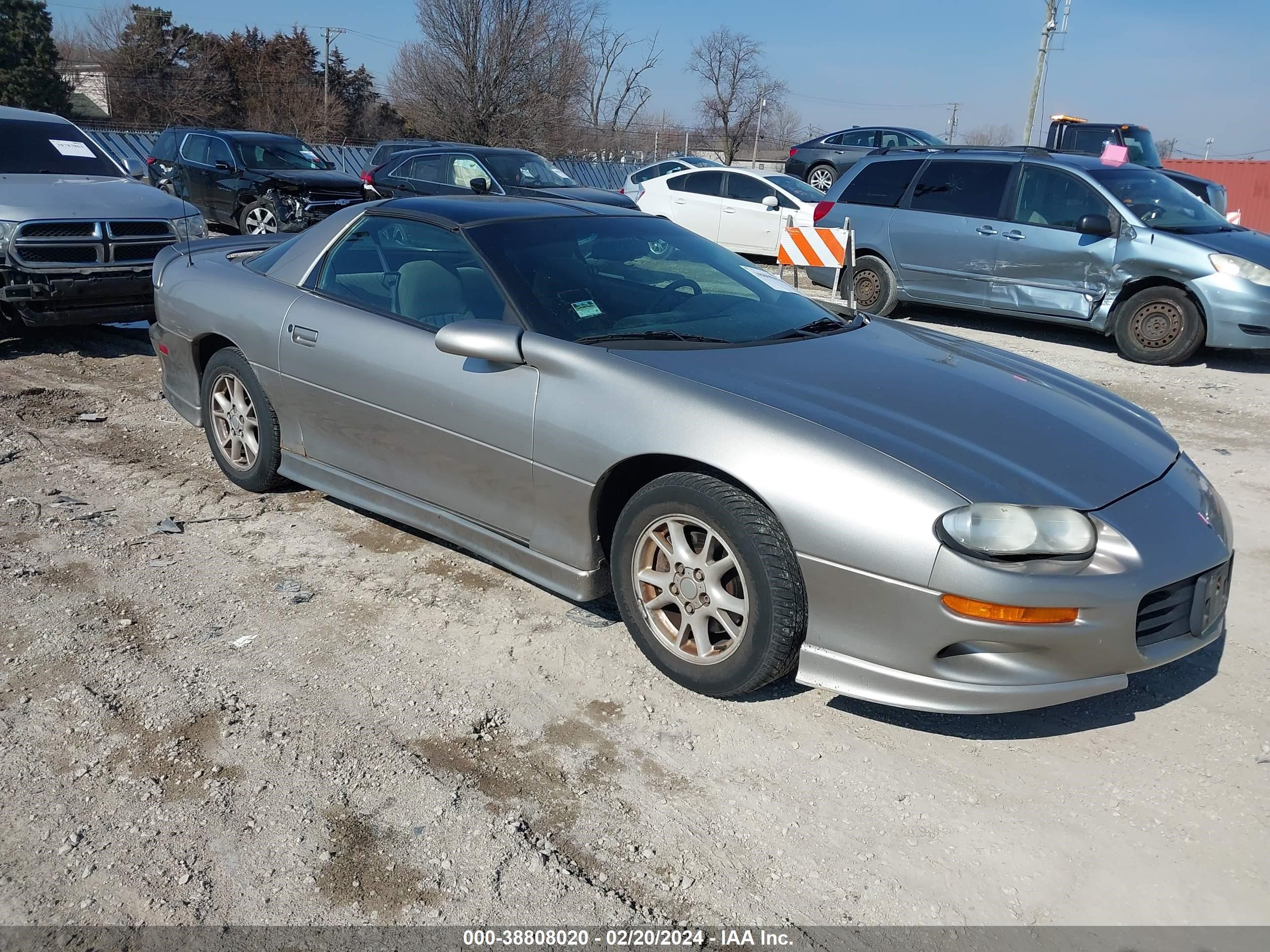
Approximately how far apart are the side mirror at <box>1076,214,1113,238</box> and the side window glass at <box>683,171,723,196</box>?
7636 millimetres

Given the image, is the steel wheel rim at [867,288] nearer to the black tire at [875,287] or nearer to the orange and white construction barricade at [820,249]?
the black tire at [875,287]

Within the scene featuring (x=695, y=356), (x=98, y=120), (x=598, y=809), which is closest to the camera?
(x=598, y=809)

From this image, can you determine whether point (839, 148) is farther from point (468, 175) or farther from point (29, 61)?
point (29, 61)

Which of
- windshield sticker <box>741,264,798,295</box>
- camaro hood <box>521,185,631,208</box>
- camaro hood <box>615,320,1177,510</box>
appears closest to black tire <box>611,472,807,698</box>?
camaro hood <box>615,320,1177,510</box>

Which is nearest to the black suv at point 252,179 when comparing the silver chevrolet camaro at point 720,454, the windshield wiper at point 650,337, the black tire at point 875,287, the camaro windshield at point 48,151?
the camaro windshield at point 48,151

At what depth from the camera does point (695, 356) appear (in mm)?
3582

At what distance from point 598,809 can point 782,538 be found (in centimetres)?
94

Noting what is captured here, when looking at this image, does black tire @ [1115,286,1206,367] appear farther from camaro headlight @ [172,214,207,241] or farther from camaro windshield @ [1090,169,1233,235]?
camaro headlight @ [172,214,207,241]

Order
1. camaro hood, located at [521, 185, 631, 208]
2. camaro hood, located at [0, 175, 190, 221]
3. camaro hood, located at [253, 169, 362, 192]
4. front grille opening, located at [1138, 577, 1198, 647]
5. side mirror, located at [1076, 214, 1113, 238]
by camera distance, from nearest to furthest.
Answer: front grille opening, located at [1138, 577, 1198, 647] → camaro hood, located at [0, 175, 190, 221] → side mirror, located at [1076, 214, 1113, 238] → camaro hood, located at [521, 185, 631, 208] → camaro hood, located at [253, 169, 362, 192]

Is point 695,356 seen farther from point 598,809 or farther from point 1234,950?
point 1234,950

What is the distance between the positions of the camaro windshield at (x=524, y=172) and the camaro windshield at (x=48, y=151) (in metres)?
5.76

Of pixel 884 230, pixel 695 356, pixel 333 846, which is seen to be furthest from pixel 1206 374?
pixel 333 846

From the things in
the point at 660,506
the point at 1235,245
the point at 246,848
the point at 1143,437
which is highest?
the point at 1235,245

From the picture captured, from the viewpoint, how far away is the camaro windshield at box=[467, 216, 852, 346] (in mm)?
3766
